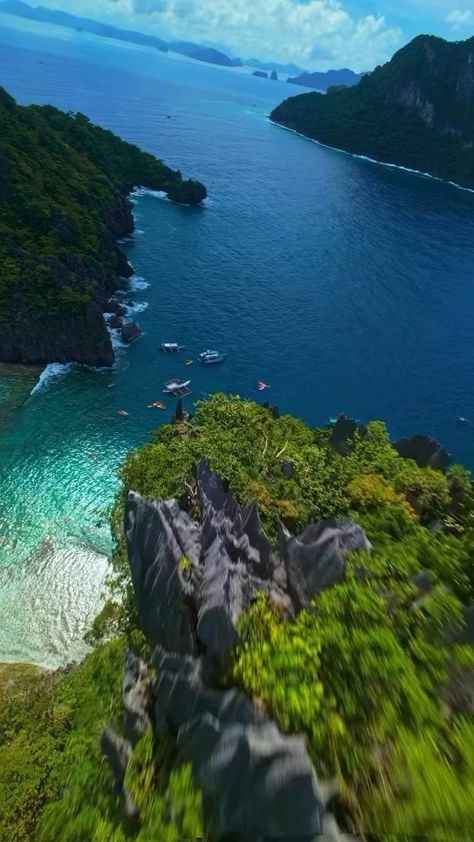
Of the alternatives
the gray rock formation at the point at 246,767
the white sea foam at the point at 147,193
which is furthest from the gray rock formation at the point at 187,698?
the white sea foam at the point at 147,193

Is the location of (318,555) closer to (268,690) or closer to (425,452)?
(268,690)

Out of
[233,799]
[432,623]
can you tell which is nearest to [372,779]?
[233,799]

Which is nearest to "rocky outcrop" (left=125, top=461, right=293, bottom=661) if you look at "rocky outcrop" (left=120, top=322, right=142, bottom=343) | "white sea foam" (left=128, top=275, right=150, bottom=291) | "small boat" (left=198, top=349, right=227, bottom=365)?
"small boat" (left=198, top=349, right=227, bottom=365)

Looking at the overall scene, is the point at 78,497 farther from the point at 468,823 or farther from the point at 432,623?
the point at 468,823

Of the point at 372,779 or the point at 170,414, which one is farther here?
the point at 170,414

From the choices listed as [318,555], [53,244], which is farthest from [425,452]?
[53,244]

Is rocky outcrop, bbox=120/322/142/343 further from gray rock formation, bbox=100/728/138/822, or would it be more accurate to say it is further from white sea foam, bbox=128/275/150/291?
gray rock formation, bbox=100/728/138/822
